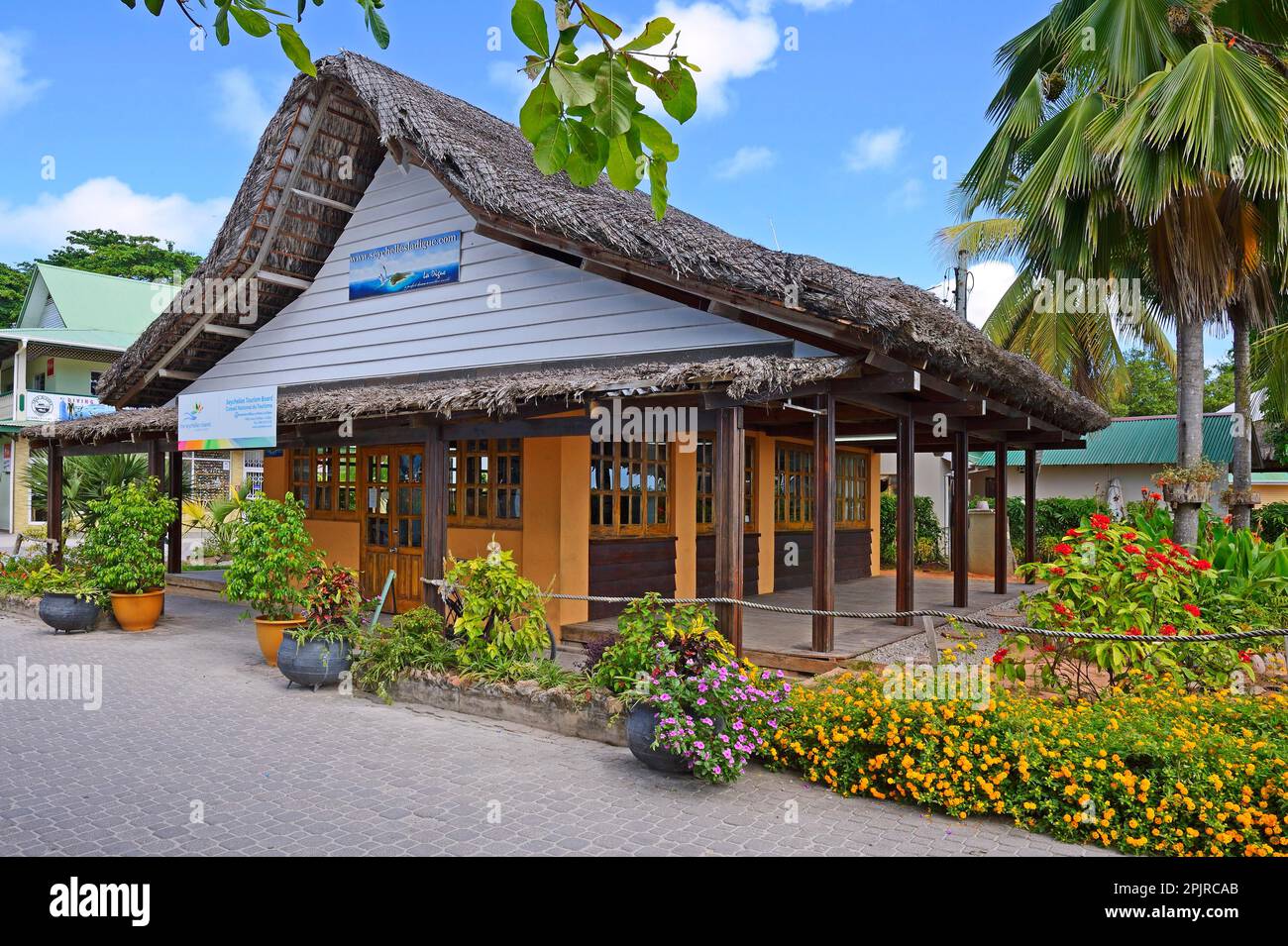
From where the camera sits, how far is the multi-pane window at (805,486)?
43.9ft

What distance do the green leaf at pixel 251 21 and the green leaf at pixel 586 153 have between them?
1003 mm

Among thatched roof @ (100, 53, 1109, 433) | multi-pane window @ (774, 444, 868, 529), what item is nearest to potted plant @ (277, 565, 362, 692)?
thatched roof @ (100, 53, 1109, 433)

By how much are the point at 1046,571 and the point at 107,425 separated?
11.1m

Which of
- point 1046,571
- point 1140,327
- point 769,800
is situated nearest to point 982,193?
point 1046,571

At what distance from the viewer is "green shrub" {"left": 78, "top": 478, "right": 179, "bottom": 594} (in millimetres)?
10055

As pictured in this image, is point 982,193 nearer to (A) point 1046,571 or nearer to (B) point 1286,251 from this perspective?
(B) point 1286,251

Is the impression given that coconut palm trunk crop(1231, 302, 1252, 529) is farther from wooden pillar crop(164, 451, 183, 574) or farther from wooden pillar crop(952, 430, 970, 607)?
wooden pillar crop(164, 451, 183, 574)

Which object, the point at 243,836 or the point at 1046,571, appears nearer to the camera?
the point at 243,836

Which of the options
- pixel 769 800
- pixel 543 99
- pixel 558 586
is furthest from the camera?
pixel 558 586

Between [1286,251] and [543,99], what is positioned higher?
[1286,251]

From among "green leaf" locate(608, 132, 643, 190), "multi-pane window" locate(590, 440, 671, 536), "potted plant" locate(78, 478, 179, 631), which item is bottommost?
"potted plant" locate(78, 478, 179, 631)

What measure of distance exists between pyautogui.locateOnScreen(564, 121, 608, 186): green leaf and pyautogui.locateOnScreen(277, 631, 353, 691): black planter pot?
19.8 ft
